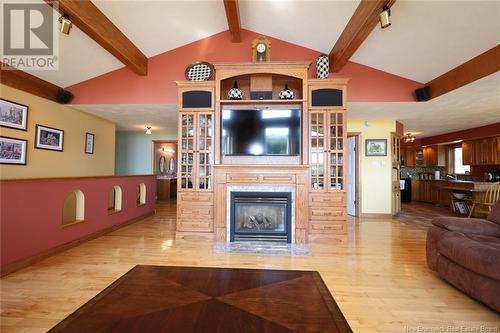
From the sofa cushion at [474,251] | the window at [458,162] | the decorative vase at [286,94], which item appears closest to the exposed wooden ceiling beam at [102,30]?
the decorative vase at [286,94]

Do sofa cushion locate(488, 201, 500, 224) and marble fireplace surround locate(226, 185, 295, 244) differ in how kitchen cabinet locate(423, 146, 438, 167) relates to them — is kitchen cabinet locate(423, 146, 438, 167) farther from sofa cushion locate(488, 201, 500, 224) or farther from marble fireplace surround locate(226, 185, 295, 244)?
marble fireplace surround locate(226, 185, 295, 244)

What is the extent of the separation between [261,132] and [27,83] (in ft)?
11.9

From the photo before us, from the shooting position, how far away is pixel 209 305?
117cm

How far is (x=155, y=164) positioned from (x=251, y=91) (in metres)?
5.77

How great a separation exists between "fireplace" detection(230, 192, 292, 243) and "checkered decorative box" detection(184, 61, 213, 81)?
197 cm

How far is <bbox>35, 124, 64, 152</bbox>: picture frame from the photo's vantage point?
4.07 metres

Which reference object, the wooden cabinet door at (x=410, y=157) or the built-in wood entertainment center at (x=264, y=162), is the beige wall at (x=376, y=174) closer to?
the built-in wood entertainment center at (x=264, y=162)

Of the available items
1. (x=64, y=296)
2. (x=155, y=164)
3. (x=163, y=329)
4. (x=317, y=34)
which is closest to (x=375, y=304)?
(x=163, y=329)

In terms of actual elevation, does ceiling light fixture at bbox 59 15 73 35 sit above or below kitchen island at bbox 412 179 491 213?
above

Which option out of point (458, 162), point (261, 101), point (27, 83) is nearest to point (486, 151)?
point (458, 162)

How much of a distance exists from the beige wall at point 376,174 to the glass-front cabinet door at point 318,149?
228 centimetres

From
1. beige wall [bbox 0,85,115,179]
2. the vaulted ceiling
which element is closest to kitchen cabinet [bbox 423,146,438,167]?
the vaulted ceiling

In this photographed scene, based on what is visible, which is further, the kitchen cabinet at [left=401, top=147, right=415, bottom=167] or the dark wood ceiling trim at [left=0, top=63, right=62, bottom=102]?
the kitchen cabinet at [left=401, top=147, right=415, bottom=167]

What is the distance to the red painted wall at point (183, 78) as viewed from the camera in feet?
14.0
